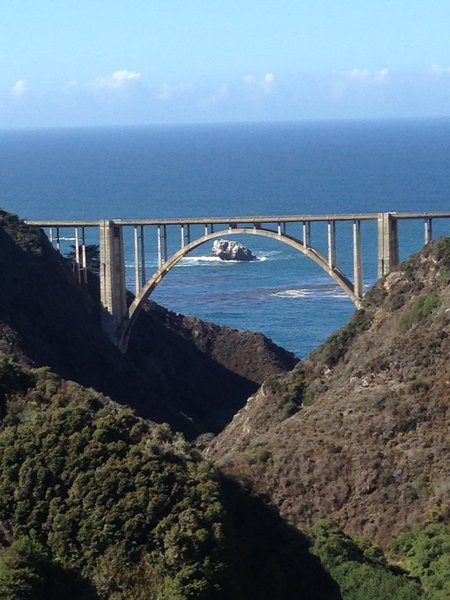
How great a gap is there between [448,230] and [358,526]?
7420 centimetres

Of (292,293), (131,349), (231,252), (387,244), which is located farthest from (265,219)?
(231,252)

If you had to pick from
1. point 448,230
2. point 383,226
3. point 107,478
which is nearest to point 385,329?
point 383,226

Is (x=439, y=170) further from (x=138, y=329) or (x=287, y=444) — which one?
(x=287, y=444)

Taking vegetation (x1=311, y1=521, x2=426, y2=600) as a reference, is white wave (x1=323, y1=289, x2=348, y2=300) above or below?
above

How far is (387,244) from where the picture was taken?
6219 centimetres

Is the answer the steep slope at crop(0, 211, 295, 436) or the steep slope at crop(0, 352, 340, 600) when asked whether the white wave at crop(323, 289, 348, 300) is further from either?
the steep slope at crop(0, 352, 340, 600)

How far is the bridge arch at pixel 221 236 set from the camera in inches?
2472

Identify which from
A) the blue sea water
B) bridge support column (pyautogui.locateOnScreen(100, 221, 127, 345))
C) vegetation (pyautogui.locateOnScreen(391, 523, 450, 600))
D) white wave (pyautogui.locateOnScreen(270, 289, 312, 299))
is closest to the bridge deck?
bridge support column (pyautogui.locateOnScreen(100, 221, 127, 345))

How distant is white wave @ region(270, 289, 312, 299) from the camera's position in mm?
92150

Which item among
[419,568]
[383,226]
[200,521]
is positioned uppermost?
[383,226]

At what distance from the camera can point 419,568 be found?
121ft

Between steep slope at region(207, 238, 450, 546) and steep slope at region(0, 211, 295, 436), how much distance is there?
7.50m

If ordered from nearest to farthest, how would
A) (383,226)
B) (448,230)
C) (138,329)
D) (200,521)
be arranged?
(200,521) → (383,226) → (138,329) → (448,230)

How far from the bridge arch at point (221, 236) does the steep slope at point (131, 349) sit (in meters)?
1.31
